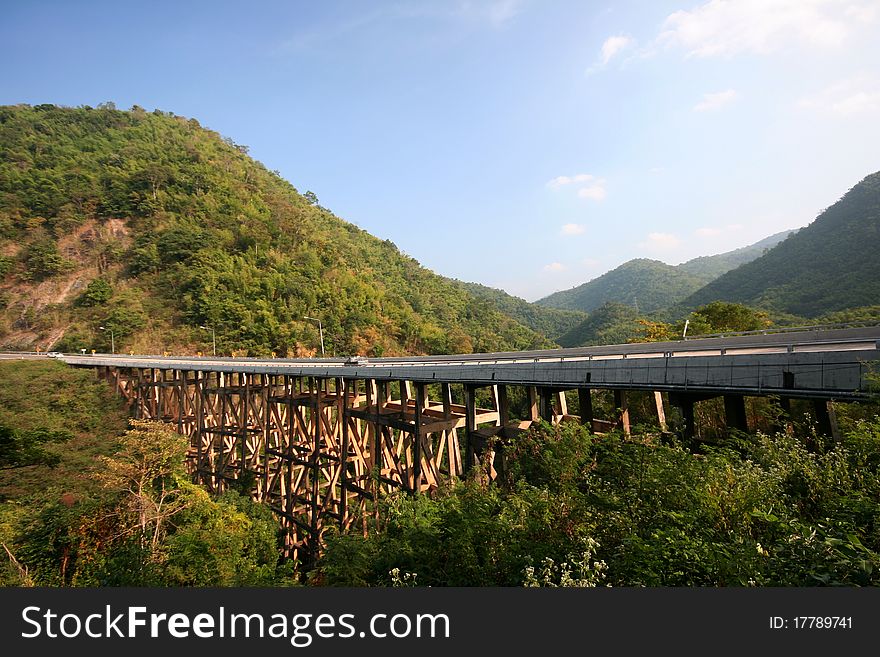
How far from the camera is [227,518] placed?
12.3 meters

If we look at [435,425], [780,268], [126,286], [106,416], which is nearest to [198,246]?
[126,286]

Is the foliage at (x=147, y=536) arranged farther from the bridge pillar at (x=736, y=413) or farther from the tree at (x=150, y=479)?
the bridge pillar at (x=736, y=413)

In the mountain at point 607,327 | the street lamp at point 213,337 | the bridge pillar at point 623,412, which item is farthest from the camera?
the mountain at point 607,327

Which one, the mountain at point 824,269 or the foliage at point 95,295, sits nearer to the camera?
A: the foliage at point 95,295

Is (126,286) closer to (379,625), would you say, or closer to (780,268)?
(379,625)

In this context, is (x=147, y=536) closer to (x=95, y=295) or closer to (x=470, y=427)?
(x=470, y=427)

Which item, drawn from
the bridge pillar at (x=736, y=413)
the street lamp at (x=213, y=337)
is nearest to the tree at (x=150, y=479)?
the bridge pillar at (x=736, y=413)

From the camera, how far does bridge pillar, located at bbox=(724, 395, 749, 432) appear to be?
7.01m

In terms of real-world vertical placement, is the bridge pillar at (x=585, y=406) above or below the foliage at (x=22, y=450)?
above

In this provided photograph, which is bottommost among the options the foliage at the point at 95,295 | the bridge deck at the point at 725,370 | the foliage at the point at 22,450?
the foliage at the point at 22,450

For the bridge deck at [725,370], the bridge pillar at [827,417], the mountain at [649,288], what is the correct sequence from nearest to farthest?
the bridge deck at [725,370] → the bridge pillar at [827,417] → the mountain at [649,288]

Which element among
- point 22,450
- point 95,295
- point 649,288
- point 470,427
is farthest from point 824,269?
point 95,295

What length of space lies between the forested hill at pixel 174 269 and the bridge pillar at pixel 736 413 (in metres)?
40.8

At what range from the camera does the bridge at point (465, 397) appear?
6.28 meters
